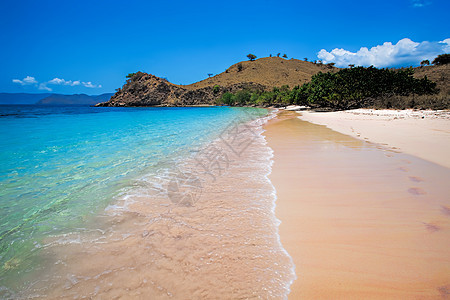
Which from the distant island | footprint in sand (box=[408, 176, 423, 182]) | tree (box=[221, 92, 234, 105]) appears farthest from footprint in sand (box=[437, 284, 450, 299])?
tree (box=[221, 92, 234, 105])

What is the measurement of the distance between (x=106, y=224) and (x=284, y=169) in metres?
4.19

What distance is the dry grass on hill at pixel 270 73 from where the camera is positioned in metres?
110

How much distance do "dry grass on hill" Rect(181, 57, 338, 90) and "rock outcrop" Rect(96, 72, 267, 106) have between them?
11.0 m

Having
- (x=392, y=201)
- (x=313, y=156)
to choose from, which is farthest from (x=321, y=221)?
(x=313, y=156)

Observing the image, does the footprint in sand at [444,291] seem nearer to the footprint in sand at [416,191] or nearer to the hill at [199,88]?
the footprint in sand at [416,191]

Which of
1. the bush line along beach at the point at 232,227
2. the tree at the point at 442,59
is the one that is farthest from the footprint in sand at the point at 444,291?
the tree at the point at 442,59

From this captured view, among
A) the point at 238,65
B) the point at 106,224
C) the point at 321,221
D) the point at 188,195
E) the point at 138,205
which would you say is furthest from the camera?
the point at 238,65

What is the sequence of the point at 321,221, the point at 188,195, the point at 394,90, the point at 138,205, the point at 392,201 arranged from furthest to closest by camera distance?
1. the point at 394,90
2. the point at 188,195
3. the point at 138,205
4. the point at 392,201
5. the point at 321,221

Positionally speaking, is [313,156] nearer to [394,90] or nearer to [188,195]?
[188,195]

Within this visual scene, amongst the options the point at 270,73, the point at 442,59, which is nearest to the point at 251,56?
the point at 270,73

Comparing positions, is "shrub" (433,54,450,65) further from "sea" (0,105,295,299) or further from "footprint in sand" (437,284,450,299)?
"footprint in sand" (437,284,450,299)

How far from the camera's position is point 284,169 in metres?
5.66

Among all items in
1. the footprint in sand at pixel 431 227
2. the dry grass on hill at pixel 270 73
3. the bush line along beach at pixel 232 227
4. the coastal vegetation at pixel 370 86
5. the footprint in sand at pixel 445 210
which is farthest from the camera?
the dry grass on hill at pixel 270 73

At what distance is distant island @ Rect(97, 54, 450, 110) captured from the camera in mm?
28375
